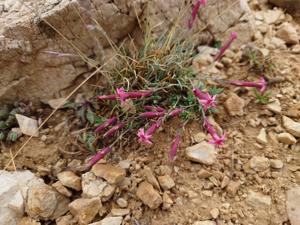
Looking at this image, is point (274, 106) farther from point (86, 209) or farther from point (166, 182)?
point (86, 209)

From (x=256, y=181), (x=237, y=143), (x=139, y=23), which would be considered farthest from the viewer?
(x=139, y=23)

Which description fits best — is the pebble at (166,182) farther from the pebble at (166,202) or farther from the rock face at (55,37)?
the rock face at (55,37)

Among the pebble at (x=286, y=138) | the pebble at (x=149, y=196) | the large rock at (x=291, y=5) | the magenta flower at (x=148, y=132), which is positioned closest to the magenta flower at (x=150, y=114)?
the magenta flower at (x=148, y=132)

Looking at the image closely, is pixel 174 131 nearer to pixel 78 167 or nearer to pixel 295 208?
pixel 78 167

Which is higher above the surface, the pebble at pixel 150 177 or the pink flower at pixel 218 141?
the pink flower at pixel 218 141

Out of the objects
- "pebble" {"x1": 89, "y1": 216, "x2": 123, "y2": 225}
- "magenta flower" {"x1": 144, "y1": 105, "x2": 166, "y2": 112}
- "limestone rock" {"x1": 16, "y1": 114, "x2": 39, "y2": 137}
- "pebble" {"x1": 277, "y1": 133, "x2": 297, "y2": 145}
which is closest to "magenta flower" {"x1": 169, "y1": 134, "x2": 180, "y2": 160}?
"magenta flower" {"x1": 144, "y1": 105, "x2": 166, "y2": 112}

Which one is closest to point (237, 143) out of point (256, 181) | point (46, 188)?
point (256, 181)

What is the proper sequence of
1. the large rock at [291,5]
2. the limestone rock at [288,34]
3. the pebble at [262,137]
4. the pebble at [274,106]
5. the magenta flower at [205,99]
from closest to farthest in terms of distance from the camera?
the magenta flower at [205,99] → the pebble at [262,137] → the pebble at [274,106] → the limestone rock at [288,34] → the large rock at [291,5]

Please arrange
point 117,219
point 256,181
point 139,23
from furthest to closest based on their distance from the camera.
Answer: point 139,23 → point 256,181 → point 117,219

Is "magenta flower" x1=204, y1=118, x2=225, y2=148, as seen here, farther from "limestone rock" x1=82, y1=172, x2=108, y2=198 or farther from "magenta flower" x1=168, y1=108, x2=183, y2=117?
"limestone rock" x1=82, y1=172, x2=108, y2=198
